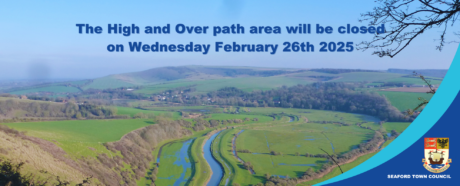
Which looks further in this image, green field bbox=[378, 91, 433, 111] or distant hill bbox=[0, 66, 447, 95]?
distant hill bbox=[0, 66, 447, 95]

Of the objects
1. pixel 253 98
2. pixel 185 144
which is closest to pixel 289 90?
pixel 253 98

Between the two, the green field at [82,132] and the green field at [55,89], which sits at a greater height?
the green field at [55,89]

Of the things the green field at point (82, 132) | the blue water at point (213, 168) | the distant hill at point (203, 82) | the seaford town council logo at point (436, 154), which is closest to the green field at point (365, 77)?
the distant hill at point (203, 82)

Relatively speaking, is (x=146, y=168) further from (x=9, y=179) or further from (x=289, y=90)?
(x=289, y=90)

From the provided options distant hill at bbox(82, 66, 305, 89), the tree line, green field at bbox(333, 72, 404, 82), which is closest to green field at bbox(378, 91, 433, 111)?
the tree line

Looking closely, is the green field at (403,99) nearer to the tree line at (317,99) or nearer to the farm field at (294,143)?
the tree line at (317,99)

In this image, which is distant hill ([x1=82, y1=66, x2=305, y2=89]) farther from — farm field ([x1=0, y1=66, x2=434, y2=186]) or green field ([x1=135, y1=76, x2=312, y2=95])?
farm field ([x1=0, y1=66, x2=434, y2=186])
